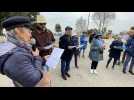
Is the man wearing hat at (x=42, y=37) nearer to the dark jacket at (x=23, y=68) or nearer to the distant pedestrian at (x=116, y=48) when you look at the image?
the dark jacket at (x=23, y=68)

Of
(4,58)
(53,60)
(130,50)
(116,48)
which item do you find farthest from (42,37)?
(116,48)

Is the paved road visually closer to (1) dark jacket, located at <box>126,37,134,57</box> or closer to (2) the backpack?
(1) dark jacket, located at <box>126,37,134,57</box>

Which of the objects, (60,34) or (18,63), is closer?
(18,63)

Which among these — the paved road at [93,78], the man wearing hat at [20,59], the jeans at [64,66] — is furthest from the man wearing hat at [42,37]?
the man wearing hat at [20,59]

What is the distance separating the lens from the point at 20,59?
55.1 inches

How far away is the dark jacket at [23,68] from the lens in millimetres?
1396

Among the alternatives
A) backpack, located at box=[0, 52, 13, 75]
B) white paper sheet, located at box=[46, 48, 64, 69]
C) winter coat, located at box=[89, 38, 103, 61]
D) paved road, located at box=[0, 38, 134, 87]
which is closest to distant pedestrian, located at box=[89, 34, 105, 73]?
winter coat, located at box=[89, 38, 103, 61]

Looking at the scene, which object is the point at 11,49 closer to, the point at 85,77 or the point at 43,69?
Answer: the point at 43,69

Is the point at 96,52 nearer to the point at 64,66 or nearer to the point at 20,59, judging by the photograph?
the point at 64,66

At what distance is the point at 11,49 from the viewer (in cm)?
143

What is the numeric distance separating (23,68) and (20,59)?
1.8 inches
